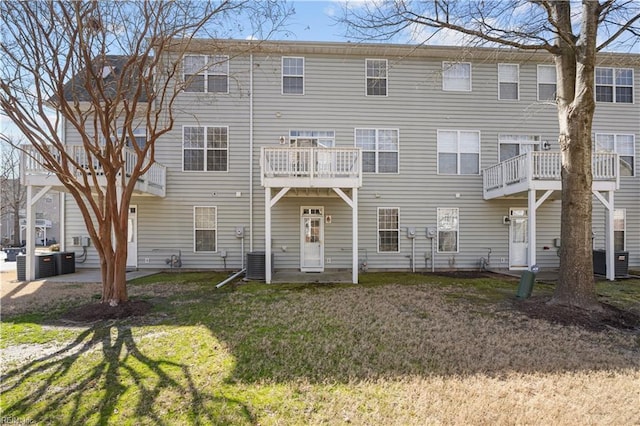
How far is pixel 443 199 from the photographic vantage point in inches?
469

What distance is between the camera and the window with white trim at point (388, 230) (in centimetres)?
1173

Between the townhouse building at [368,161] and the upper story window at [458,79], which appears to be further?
the upper story window at [458,79]

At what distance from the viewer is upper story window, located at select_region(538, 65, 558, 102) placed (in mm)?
12180

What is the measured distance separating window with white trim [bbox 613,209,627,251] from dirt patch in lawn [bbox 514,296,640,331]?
7.97m

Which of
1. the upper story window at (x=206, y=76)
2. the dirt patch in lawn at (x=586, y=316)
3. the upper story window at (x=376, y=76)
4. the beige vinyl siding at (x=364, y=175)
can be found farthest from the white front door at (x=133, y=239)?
the dirt patch in lawn at (x=586, y=316)

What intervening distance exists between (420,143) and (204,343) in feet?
33.5

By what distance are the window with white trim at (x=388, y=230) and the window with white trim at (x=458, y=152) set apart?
249 centimetres

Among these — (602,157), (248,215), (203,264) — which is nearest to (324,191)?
(248,215)

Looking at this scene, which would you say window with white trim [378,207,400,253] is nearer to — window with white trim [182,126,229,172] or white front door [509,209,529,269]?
white front door [509,209,529,269]

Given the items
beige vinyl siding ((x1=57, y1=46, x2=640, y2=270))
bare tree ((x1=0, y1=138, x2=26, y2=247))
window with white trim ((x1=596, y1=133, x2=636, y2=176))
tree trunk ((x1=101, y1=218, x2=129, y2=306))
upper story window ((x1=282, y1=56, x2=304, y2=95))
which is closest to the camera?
tree trunk ((x1=101, y1=218, x2=129, y2=306))

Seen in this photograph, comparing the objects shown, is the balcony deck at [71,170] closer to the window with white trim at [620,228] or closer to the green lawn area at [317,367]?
the green lawn area at [317,367]

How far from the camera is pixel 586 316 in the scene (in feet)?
19.1

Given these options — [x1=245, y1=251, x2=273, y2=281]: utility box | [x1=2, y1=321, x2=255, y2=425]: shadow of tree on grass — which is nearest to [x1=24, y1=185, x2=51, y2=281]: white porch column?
[x1=245, y1=251, x2=273, y2=281]: utility box

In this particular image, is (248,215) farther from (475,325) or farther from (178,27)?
(475,325)
